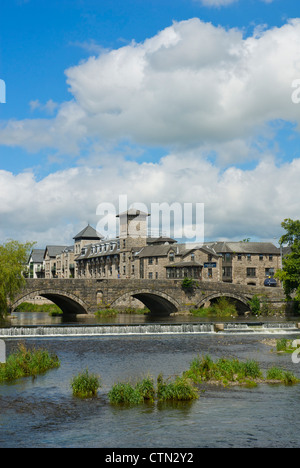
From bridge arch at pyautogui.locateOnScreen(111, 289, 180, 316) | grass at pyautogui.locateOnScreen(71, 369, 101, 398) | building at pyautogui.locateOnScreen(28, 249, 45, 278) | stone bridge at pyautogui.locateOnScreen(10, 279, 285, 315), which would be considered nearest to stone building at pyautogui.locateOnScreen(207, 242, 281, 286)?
stone bridge at pyautogui.locateOnScreen(10, 279, 285, 315)

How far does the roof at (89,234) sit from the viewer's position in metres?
124

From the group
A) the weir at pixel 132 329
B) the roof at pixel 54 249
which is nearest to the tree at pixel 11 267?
the weir at pixel 132 329

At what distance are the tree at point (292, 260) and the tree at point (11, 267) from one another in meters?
32.4

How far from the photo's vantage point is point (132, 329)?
45.5 metres

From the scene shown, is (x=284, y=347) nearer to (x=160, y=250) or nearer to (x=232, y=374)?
(x=232, y=374)

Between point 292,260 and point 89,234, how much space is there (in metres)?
67.5

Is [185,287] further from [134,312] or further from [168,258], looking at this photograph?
[168,258]

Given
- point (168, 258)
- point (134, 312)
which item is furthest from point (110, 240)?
point (134, 312)

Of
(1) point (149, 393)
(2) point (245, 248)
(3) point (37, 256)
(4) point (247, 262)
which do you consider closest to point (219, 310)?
(4) point (247, 262)

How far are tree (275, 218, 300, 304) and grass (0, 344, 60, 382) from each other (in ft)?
146

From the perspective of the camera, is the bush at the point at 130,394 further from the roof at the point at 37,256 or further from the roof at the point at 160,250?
the roof at the point at 37,256

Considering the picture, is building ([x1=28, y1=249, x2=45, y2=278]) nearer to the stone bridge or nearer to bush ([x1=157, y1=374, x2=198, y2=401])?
the stone bridge

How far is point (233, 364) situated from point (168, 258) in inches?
2645

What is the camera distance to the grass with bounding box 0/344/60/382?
23953mm
